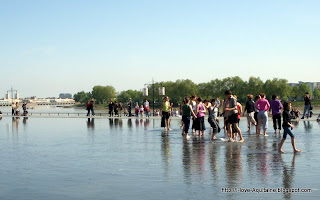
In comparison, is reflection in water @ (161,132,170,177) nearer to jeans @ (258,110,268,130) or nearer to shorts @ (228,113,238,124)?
shorts @ (228,113,238,124)

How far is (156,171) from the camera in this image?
1005cm

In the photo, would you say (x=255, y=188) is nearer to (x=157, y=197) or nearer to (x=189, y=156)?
(x=157, y=197)

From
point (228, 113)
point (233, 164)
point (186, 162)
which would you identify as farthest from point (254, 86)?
point (233, 164)

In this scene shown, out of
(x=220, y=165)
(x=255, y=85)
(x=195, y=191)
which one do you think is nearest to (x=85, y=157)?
(x=220, y=165)

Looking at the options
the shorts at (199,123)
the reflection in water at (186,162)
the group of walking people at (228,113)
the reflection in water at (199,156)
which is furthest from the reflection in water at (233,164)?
the shorts at (199,123)

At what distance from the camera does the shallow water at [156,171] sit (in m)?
7.89

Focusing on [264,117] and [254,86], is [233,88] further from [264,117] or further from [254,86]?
[264,117]

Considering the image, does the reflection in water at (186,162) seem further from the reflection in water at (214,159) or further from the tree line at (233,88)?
the tree line at (233,88)

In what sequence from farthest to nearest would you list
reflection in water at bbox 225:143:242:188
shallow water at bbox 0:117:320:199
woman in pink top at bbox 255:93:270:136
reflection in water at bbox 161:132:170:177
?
woman in pink top at bbox 255:93:270:136, reflection in water at bbox 161:132:170:177, reflection in water at bbox 225:143:242:188, shallow water at bbox 0:117:320:199

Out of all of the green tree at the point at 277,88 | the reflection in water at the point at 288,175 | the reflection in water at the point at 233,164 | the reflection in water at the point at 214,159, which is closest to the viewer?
the reflection in water at the point at 288,175

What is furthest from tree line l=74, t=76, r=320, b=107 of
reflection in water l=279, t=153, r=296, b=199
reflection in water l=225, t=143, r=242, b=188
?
reflection in water l=279, t=153, r=296, b=199

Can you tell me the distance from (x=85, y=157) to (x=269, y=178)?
18.2 ft

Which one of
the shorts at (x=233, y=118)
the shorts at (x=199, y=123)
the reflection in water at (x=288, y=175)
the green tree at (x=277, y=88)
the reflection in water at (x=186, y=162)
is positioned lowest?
the reflection in water at (x=288, y=175)

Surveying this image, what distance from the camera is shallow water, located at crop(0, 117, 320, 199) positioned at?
7.89 metres
